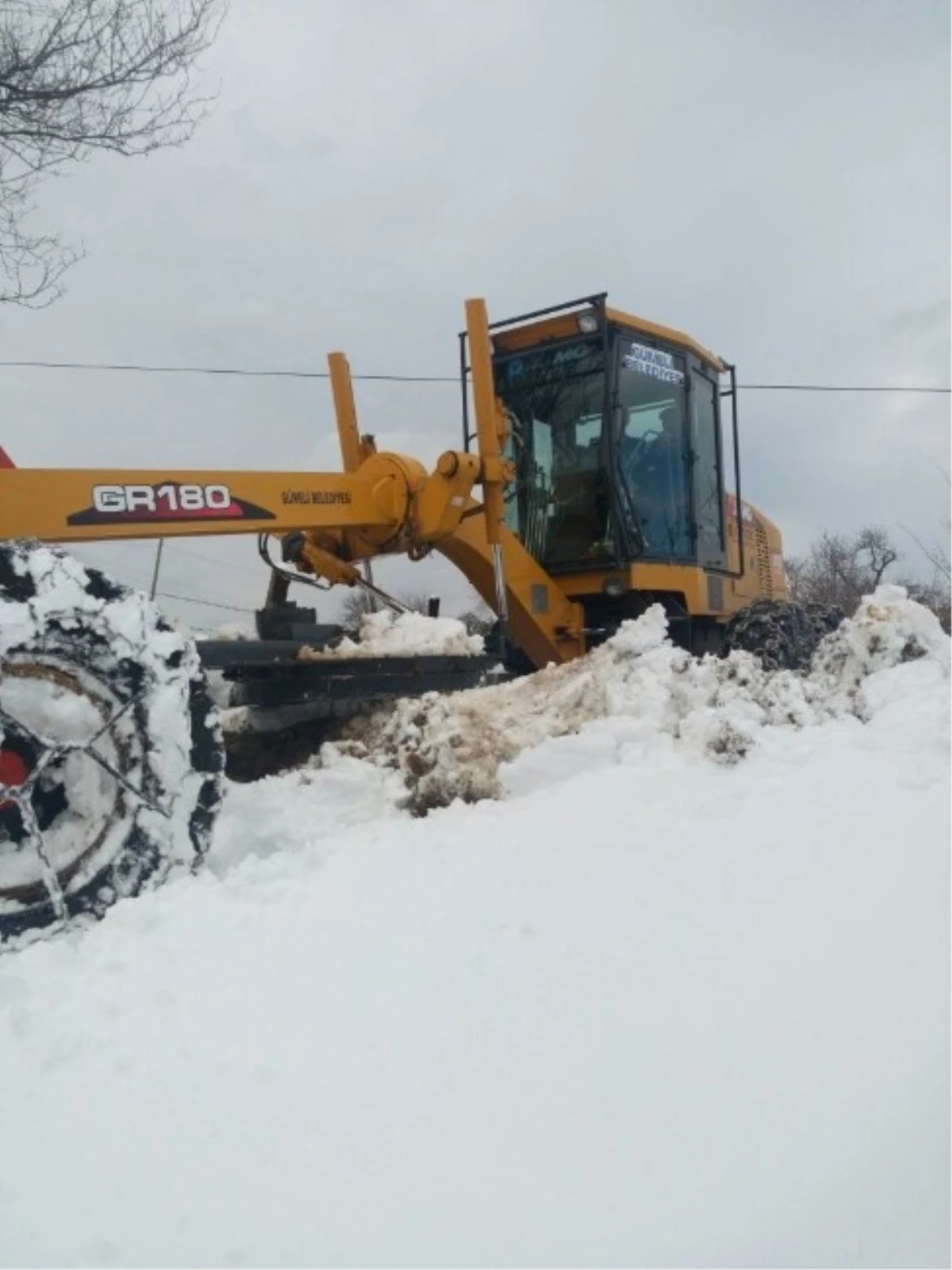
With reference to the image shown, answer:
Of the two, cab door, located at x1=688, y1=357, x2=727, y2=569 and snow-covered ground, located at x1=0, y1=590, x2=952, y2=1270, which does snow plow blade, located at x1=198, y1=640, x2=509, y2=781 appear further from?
cab door, located at x1=688, y1=357, x2=727, y2=569

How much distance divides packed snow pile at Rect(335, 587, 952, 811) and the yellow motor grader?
1.03 ft

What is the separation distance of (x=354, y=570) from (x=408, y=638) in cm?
47

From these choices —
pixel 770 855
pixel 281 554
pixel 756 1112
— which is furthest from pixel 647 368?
pixel 756 1112

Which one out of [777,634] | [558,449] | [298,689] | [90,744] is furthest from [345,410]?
[90,744]

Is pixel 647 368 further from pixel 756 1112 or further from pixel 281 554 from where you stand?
pixel 756 1112

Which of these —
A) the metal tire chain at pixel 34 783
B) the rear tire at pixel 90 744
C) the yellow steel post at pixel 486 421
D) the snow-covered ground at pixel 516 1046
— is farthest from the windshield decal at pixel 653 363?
the metal tire chain at pixel 34 783

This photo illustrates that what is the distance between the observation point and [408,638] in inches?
230

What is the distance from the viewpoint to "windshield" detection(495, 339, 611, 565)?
7.04 metres

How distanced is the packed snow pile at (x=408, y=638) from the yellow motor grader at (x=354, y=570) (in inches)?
6.7

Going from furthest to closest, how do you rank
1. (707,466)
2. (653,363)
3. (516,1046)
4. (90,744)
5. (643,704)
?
(707,466)
(653,363)
(643,704)
(90,744)
(516,1046)

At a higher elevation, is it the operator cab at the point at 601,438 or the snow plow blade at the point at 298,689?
the operator cab at the point at 601,438

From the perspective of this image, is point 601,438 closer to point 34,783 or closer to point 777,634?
point 777,634

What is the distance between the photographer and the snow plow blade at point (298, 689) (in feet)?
14.5

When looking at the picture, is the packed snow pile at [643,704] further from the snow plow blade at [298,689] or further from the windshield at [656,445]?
the windshield at [656,445]
